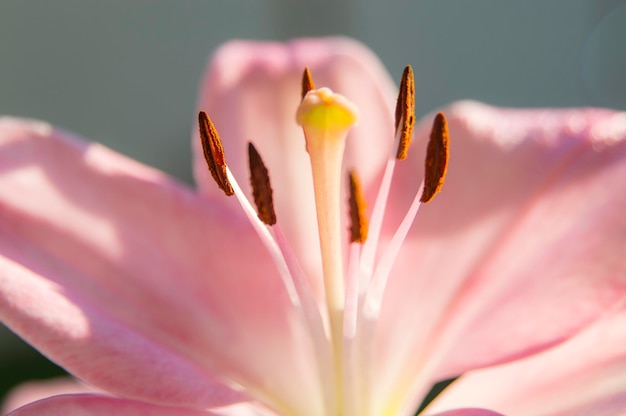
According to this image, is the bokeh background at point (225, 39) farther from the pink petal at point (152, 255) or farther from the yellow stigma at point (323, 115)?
the yellow stigma at point (323, 115)

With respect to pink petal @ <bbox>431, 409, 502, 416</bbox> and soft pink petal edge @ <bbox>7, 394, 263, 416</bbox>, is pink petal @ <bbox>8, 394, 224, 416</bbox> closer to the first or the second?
Answer: soft pink petal edge @ <bbox>7, 394, 263, 416</bbox>

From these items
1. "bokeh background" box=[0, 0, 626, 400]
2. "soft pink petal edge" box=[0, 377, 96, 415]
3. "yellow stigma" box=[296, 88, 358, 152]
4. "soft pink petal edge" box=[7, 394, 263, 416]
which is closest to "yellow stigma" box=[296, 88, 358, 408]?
"yellow stigma" box=[296, 88, 358, 152]

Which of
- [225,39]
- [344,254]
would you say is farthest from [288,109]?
[225,39]

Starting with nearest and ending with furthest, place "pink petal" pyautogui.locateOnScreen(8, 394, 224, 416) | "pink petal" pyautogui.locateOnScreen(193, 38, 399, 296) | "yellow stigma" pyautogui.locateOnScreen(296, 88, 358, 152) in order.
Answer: "pink petal" pyautogui.locateOnScreen(8, 394, 224, 416)
"yellow stigma" pyautogui.locateOnScreen(296, 88, 358, 152)
"pink petal" pyautogui.locateOnScreen(193, 38, 399, 296)

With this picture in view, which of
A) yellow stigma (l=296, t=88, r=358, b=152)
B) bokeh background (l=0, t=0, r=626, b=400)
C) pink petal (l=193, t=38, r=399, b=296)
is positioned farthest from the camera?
bokeh background (l=0, t=0, r=626, b=400)

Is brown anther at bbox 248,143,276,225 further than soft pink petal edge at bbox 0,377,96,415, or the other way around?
soft pink petal edge at bbox 0,377,96,415

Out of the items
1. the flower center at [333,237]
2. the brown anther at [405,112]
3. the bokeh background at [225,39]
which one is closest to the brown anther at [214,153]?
the flower center at [333,237]
